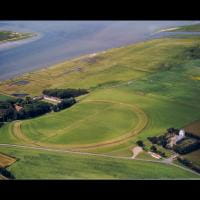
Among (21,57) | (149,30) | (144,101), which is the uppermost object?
(149,30)

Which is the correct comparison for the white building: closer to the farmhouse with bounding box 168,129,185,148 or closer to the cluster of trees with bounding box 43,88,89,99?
the farmhouse with bounding box 168,129,185,148

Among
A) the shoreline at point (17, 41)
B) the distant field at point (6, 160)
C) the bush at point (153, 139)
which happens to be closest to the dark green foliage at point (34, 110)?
the distant field at point (6, 160)

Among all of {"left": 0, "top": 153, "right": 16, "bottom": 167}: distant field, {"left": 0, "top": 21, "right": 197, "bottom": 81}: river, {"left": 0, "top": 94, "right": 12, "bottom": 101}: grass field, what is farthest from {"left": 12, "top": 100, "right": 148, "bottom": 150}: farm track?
{"left": 0, "top": 21, "right": 197, "bottom": 81}: river

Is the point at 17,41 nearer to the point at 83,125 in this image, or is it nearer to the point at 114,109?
the point at 83,125

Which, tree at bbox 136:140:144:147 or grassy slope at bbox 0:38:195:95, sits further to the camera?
grassy slope at bbox 0:38:195:95
